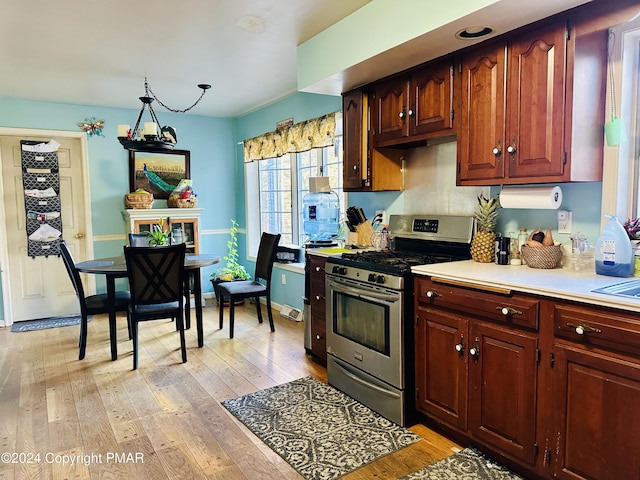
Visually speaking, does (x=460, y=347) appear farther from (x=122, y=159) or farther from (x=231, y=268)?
(x=122, y=159)

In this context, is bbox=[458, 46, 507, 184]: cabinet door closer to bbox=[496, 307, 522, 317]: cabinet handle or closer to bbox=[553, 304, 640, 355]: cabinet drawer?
bbox=[496, 307, 522, 317]: cabinet handle

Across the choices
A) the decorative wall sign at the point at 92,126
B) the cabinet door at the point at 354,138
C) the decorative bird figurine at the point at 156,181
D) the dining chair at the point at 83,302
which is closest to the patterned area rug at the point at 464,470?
the cabinet door at the point at 354,138

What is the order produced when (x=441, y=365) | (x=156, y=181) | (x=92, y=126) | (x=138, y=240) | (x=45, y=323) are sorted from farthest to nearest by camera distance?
(x=156, y=181)
(x=92, y=126)
(x=45, y=323)
(x=138, y=240)
(x=441, y=365)

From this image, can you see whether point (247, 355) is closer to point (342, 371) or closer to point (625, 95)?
point (342, 371)

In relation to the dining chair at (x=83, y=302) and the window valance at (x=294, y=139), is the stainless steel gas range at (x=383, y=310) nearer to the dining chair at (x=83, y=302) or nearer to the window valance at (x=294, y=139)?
the window valance at (x=294, y=139)

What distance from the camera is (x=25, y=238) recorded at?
502cm

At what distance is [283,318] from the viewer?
16.1 ft

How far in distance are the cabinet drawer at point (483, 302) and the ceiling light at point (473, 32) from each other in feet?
4.14

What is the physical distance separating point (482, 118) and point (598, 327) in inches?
49.0

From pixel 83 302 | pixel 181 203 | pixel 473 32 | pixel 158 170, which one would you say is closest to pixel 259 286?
pixel 83 302

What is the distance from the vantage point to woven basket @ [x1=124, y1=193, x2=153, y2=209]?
5.17 metres

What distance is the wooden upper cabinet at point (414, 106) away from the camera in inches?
103

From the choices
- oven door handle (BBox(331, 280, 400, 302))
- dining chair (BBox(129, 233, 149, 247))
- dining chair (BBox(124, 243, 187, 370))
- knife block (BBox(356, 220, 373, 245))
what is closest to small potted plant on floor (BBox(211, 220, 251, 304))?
dining chair (BBox(129, 233, 149, 247))

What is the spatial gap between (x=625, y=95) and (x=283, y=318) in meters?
3.69
